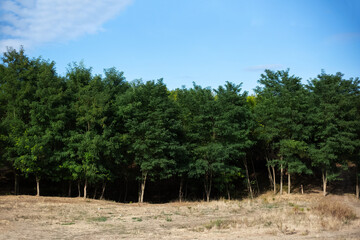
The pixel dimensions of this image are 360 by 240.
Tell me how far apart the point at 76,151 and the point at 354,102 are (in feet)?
98.4

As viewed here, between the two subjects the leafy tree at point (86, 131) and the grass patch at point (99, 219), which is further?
the leafy tree at point (86, 131)

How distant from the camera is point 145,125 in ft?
97.0

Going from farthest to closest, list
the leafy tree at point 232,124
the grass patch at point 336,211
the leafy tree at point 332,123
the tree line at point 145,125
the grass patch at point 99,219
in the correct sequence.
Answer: the leafy tree at point 232,124
the leafy tree at point 332,123
the tree line at point 145,125
the grass patch at point 99,219
the grass patch at point 336,211

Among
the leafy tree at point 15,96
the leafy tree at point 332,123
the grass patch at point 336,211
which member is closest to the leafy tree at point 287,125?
the leafy tree at point 332,123

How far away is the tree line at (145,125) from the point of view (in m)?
29.3

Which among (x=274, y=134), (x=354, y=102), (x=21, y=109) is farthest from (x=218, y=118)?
(x=21, y=109)

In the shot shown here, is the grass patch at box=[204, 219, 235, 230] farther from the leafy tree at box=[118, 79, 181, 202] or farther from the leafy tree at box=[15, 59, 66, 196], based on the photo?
the leafy tree at box=[15, 59, 66, 196]

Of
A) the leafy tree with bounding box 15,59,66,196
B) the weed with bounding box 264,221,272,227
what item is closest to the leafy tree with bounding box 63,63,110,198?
the leafy tree with bounding box 15,59,66,196

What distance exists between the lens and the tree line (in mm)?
29266

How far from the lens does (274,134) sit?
33.9 m

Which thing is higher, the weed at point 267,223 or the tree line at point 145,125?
the tree line at point 145,125

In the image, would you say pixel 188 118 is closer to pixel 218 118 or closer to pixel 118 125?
pixel 218 118

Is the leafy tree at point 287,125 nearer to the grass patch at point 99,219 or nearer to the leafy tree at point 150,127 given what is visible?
the leafy tree at point 150,127

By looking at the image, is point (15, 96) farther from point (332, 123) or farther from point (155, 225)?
point (332, 123)
